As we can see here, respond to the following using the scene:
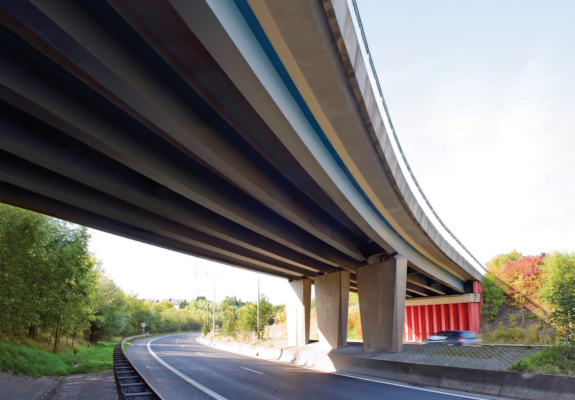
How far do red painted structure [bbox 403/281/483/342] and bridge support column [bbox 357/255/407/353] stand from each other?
20.5 meters

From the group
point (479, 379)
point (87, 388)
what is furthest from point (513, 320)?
point (87, 388)

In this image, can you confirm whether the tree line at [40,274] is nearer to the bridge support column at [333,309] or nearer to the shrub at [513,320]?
the bridge support column at [333,309]

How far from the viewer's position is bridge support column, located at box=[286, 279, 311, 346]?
27734 millimetres

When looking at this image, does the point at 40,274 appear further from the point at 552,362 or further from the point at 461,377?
the point at 552,362

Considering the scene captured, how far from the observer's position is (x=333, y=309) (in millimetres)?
23375

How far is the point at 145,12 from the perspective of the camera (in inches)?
228

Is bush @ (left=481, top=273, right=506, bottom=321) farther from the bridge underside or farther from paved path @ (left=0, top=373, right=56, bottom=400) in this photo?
paved path @ (left=0, top=373, right=56, bottom=400)

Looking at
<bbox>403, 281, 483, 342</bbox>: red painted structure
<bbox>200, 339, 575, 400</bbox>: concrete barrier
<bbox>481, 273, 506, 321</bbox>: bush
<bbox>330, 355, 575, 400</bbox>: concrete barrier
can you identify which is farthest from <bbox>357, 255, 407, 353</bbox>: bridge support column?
<bbox>481, 273, 506, 321</bbox>: bush

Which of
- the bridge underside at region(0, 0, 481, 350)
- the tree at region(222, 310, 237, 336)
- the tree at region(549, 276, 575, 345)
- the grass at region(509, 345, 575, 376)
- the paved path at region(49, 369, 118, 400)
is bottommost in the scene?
the tree at region(222, 310, 237, 336)

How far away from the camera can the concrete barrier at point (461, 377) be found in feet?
31.9

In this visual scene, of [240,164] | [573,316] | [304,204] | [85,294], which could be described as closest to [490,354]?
[573,316]

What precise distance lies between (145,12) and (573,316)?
1478 cm

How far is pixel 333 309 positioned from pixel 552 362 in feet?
43.2

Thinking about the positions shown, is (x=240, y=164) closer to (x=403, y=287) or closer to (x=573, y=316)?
(x=573, y=316)
